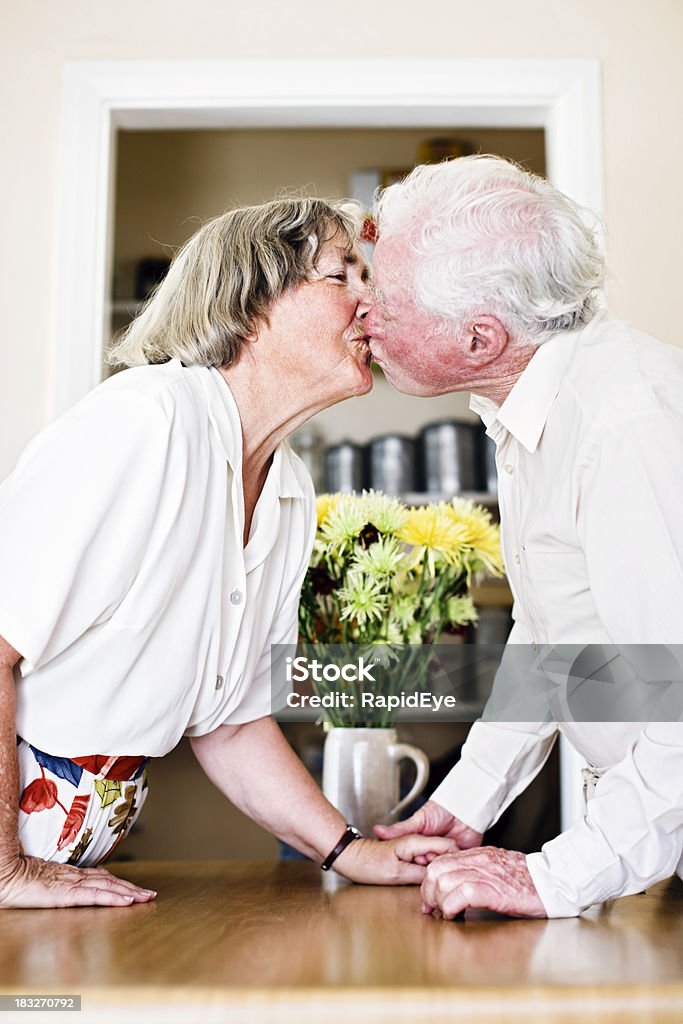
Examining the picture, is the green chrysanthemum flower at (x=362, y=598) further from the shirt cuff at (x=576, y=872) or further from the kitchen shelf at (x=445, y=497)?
the kitchen shelf at (x=445, y=497)

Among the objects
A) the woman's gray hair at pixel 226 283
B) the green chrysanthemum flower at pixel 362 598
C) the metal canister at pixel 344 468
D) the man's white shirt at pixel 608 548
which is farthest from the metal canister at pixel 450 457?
the man's white shirt at pixel 608 548

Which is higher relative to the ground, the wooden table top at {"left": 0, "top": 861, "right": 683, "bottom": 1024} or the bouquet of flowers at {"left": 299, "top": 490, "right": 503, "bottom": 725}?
the bouquet of flowers at {"left": 299, "top": 490, "right": 503, "bottom": 725}

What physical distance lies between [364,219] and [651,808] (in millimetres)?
966

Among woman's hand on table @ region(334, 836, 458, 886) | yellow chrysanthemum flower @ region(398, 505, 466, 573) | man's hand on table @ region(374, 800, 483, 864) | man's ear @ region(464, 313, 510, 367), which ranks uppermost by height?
man's ear @ region(464, 313, 510, 367)

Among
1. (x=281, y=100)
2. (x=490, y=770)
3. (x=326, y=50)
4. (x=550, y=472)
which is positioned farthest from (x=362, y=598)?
(x=326, y=50)

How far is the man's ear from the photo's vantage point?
123cm

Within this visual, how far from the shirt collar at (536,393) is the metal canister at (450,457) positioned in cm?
195

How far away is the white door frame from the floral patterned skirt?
3.71ft

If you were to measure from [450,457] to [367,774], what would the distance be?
185 cm

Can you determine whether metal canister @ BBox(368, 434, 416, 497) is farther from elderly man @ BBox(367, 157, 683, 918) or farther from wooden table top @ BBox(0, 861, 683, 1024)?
wooden table top @ BBox(0, 861, 683, 1024)

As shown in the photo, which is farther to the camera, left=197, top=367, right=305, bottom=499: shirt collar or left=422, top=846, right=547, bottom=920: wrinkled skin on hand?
left=197, top=367, right=305, bottom=499: shirt collar

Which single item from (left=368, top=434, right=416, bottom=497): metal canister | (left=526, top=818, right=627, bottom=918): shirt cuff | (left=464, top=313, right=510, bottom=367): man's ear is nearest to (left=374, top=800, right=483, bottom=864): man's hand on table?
(left=526, top=818, right=627, bottom=918): shirt cuff

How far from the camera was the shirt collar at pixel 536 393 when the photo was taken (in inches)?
45.4

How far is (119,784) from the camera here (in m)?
1.19
